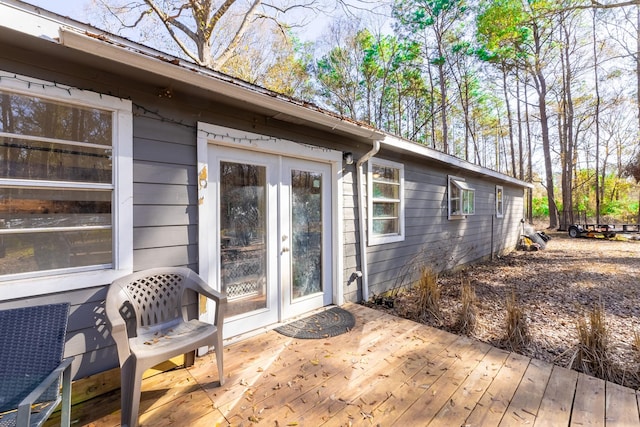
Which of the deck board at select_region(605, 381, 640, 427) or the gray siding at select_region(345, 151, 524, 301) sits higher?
the gray siding at select_region(345, 151, 524, 301)

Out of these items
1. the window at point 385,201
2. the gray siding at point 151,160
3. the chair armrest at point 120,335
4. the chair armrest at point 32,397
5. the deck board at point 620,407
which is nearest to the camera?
the chair armrest at point 32,397

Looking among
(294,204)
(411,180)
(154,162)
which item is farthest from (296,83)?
(154,162)

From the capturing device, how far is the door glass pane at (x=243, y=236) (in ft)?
9.25

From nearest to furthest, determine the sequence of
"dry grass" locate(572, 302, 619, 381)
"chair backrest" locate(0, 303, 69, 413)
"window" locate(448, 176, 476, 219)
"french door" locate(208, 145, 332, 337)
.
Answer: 1. "chair backrest" locate(0, 303, 69, 413)
2. "dry grass" locate(572, 302, 619, 381)
3. "french door" locate(208, 145, 332, 337)
4. "window" locate(448, 176, 476, 219)

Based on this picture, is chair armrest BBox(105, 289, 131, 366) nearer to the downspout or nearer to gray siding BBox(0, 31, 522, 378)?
gray siding BBox(0, 31, 522, 378)

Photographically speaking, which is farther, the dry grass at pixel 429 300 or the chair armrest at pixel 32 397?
the dry grass at pixel 429 300

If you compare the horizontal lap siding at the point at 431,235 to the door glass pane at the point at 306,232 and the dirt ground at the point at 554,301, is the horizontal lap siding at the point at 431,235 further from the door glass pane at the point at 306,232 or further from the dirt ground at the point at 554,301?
the door glass pane at the point at 306,232

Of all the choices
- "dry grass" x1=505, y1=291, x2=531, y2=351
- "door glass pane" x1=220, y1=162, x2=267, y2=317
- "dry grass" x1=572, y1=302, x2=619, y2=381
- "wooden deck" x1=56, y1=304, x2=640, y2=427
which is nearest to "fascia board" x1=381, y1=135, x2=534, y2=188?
"door glass pane" x1=220, y1=162, x2=267, y2=317

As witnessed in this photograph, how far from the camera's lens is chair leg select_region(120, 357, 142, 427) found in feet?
5.46

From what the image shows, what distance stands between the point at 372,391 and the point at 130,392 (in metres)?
1.52

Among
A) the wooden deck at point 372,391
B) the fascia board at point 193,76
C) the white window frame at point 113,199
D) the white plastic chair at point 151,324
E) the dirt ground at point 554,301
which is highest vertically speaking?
the fascia board at point 193,76

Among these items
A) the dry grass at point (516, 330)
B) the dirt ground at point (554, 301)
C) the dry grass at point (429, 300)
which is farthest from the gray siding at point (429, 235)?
the dry grass at point (516, 330)

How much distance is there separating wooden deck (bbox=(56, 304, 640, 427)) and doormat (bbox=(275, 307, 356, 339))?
0.23 m

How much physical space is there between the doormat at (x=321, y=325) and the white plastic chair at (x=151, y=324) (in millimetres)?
1010
